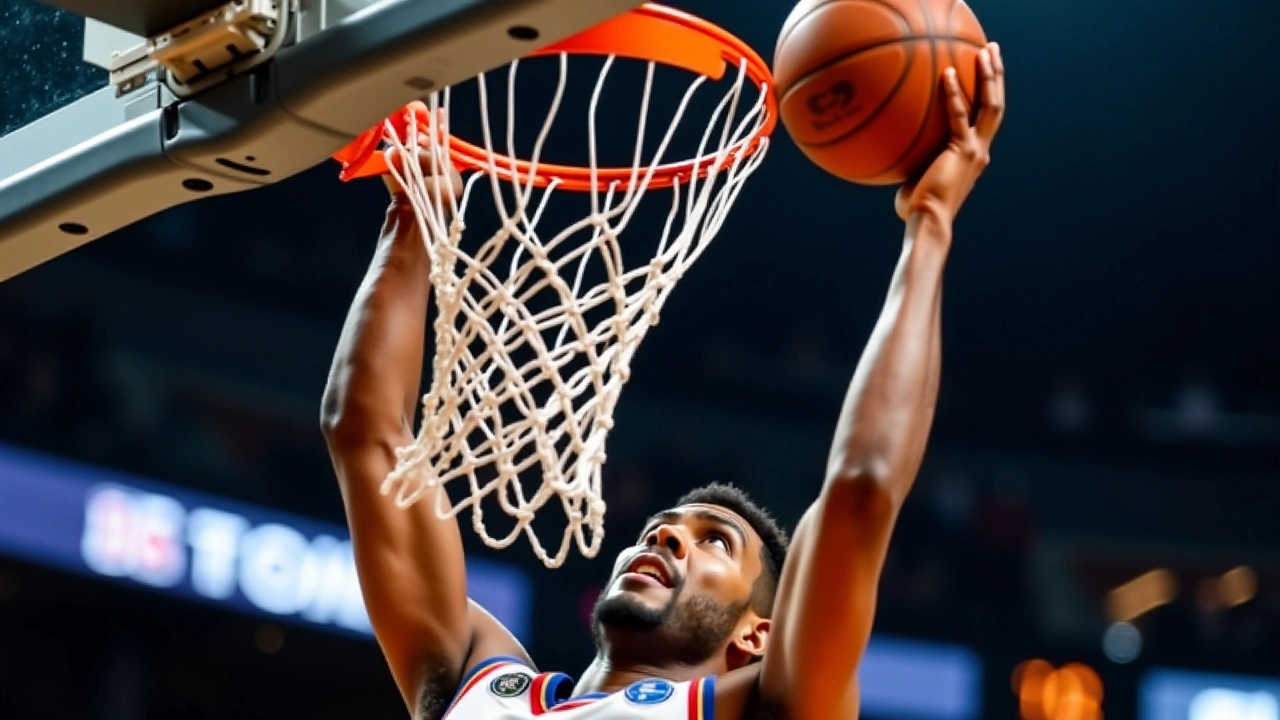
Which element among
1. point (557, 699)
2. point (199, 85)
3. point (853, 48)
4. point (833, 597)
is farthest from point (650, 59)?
point (557, 699)

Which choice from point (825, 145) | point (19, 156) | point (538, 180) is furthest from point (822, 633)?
point (19, 156)

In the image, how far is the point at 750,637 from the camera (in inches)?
114

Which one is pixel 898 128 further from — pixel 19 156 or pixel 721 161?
pixel 19 156

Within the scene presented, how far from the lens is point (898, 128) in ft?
8.07

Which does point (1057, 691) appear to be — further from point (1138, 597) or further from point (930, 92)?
point (930, 92)

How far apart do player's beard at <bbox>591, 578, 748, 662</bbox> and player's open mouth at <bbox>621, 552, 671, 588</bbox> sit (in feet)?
0.08

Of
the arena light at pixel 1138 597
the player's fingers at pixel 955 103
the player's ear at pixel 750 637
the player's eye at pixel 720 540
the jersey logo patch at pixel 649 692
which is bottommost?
the arena light at pixel 1138 597

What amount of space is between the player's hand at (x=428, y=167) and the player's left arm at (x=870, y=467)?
2.17ft

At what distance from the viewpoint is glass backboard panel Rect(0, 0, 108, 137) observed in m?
2.35

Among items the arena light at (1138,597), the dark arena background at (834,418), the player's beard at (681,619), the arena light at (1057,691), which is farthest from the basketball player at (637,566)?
the arena light at (1138,597)

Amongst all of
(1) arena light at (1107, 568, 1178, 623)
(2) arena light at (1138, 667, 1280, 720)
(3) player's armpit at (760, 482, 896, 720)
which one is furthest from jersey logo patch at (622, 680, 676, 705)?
(1) arena light at (1107, 568, 1178, 623)

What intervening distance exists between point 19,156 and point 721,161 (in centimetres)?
106

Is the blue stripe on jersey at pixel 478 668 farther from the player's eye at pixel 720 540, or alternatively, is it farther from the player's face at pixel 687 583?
the player's eye at pixel 720 540

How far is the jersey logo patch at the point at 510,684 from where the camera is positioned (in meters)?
2.78
